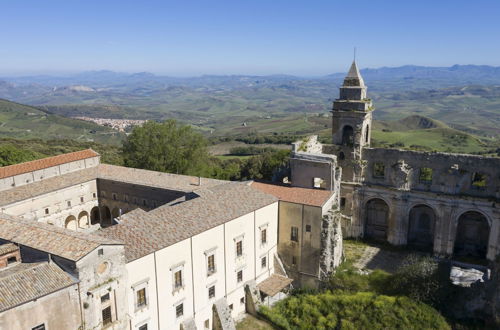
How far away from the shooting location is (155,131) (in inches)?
2144

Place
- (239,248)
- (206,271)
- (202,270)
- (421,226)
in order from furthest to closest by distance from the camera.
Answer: (421,226)
(239,248)
(206,271)
(202,270)

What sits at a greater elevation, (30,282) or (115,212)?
(30,282)

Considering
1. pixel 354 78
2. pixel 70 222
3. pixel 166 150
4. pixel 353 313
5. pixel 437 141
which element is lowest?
pixel 437 141

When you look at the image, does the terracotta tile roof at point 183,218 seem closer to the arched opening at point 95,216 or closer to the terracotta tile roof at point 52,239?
the terracotta tile roof at point 52,239

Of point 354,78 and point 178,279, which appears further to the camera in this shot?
point 354,78

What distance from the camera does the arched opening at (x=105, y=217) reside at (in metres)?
47.3

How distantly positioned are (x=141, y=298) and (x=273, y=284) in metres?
12.7

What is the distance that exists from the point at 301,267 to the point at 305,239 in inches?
104

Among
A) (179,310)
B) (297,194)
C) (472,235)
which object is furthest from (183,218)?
(472,235)

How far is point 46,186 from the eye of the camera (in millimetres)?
41750

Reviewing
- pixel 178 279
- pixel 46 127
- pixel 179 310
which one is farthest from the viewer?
pixel 46 127

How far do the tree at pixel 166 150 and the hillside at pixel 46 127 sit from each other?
100 m

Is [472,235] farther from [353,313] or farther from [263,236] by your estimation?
[263,236]

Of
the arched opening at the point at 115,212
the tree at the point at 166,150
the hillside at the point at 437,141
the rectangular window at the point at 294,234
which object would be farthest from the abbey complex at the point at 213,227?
the hillside at the point at 437,141
